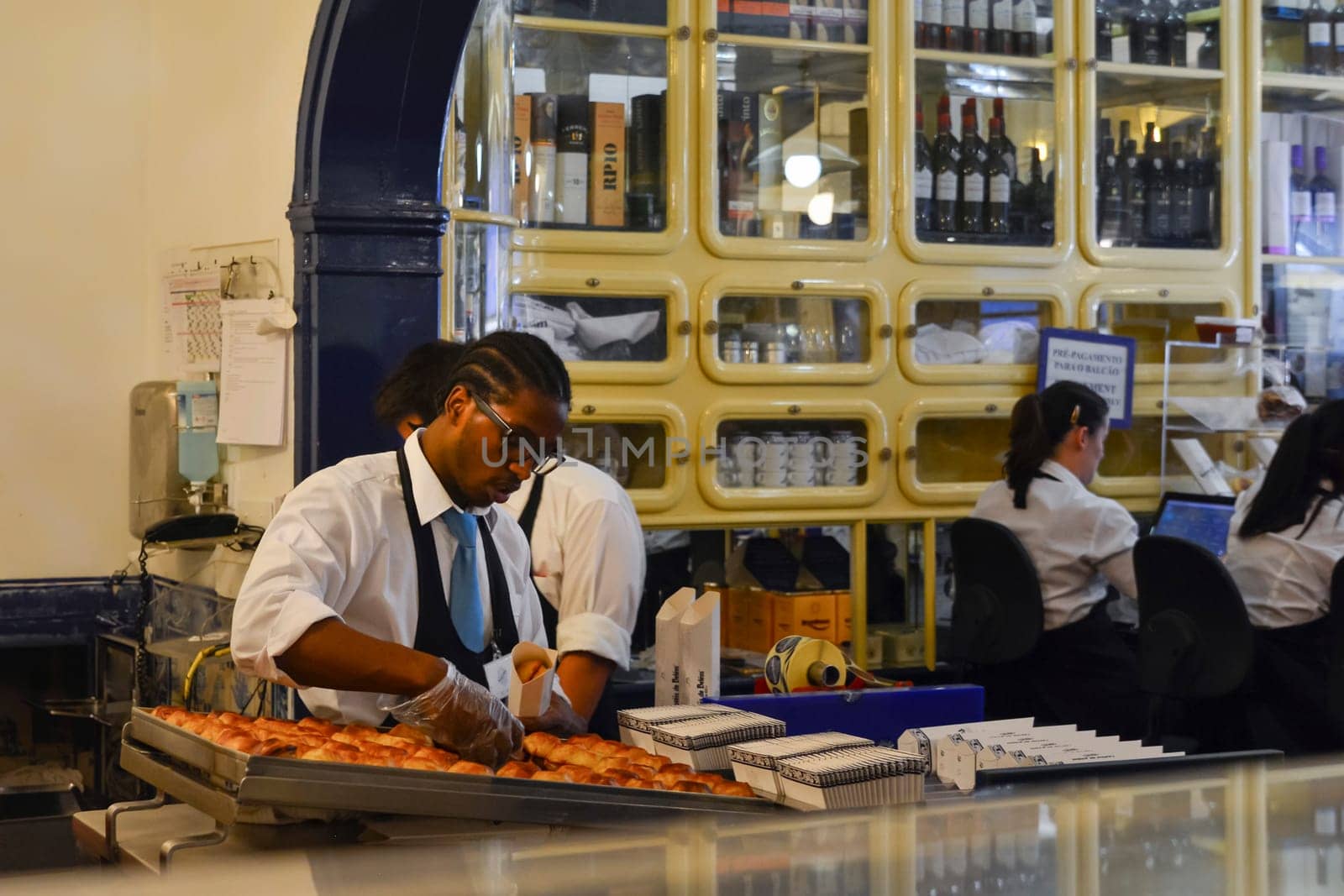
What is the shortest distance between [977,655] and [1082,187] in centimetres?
152

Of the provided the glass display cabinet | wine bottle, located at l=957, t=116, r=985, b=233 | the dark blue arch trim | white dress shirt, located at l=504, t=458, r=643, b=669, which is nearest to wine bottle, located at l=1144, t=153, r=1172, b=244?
the glass display cabinet

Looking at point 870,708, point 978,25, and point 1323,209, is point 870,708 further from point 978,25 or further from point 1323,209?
point 1323,209

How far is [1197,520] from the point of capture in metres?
4.55

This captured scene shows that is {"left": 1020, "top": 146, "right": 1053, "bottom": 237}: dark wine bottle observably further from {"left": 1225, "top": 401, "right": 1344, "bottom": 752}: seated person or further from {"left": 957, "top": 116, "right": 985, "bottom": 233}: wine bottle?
{"left": 1225, "top": 401, "right": 1344, "bottom": 752}: seated person

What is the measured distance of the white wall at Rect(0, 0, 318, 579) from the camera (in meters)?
4.05

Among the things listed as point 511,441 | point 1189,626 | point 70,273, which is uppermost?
point 70,273

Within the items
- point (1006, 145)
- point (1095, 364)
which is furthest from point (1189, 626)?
point (1006, 145)

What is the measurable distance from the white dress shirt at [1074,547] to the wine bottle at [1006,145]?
1.06 m

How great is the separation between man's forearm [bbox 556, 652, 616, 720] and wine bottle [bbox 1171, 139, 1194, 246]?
2.94 metres

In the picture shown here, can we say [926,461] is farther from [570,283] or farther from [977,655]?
[570,283]

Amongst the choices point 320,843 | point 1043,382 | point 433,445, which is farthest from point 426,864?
point 1043,382

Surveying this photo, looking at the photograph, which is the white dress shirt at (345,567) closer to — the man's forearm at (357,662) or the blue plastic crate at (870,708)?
the man's forearm at (357,662)

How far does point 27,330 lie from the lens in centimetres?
408

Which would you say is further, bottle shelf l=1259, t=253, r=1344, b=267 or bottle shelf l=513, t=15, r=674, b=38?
bottle shelf l=1259, t=253, r=1344, b=267
